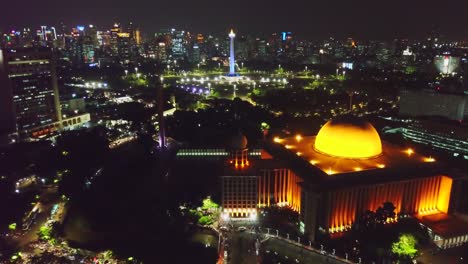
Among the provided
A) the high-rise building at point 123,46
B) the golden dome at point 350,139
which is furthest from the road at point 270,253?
the high-rise building at point 123,46

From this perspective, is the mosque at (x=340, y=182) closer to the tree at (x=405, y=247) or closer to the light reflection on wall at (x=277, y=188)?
the light reflection on wall at (x=277, y=188)

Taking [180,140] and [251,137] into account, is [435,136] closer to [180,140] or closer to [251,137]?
[251,137]

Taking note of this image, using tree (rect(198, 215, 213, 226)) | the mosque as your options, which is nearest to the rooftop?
the mosque

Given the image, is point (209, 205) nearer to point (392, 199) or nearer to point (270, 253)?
point (270, 253)

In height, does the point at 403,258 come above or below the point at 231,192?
below

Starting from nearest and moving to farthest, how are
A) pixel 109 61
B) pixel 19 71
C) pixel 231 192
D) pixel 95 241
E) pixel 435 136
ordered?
pixel 95 241 < pixel 231 192 < pixel 435 136 < pixel 19 71 < pixel 109 61

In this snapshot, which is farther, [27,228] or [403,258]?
[27,228]

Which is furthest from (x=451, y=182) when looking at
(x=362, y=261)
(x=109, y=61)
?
(x=109, y=61)

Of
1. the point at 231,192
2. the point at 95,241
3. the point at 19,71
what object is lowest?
the point at 95,241
